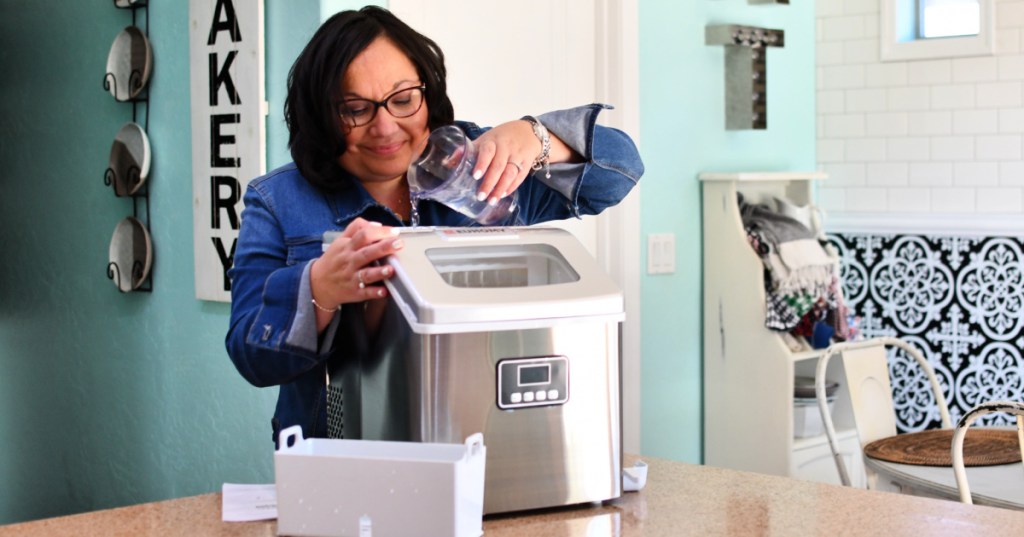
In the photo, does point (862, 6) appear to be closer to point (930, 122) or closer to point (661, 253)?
point (930, 122)

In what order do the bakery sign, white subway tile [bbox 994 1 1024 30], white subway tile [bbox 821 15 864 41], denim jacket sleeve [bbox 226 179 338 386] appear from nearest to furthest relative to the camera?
denim jacket sleeve [bbox 226 179 338 386] < the bakery sign < white subway tile [bbox 994 1 1024 30] < white subway tile [bbox 821 15 864 41]

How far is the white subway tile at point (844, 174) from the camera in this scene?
15.1 feet

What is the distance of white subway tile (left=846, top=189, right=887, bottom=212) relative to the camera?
4.55 metres

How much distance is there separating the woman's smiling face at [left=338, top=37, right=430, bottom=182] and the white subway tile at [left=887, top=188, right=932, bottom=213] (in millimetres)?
3066

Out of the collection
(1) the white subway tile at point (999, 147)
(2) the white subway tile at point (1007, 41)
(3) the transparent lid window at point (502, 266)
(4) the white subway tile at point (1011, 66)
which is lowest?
(3) the transparent lid window at point (502, 266)

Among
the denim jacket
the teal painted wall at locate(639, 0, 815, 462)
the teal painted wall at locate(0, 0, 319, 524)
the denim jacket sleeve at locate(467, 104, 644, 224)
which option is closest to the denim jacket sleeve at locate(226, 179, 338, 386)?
the denim jacket

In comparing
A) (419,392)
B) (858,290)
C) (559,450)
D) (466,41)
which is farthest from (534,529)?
(858,290)

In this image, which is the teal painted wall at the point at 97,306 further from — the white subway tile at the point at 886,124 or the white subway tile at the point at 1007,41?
the white subway tile at the point at 1007,41

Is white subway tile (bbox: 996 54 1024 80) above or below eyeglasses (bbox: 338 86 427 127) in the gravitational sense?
above

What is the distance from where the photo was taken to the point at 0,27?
3.87 meters

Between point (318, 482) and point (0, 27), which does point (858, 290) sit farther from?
point (318, 482)

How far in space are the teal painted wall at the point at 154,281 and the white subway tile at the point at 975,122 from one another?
647 millimetres

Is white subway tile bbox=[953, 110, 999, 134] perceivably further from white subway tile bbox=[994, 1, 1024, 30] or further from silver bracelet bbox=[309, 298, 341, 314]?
silver bracelet bbox=[309, 298, 341, 314]

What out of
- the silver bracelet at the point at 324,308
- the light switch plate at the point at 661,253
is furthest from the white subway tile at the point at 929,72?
the silver bracelet at the point at 324,308
